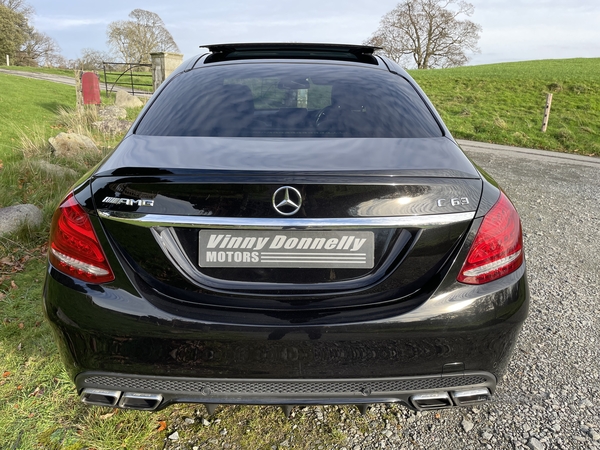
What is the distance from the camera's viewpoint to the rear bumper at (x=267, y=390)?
1702 millimetres

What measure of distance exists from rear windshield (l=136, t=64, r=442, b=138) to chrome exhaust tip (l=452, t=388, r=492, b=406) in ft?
3.43

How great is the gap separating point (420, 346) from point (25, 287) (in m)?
3.36

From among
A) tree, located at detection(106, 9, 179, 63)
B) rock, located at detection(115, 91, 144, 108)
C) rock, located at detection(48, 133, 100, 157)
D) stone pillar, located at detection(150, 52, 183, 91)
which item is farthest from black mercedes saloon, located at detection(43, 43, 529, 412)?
tree, located at detection(106, 9, 179, 63)

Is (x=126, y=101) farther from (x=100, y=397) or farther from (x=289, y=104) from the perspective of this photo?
(x=100, y=397)

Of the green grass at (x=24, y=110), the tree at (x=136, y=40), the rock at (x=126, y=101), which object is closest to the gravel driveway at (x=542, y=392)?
the green grass at (x=24, y=110)

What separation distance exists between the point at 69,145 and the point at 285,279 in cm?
749

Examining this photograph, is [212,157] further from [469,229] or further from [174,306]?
[469,229]

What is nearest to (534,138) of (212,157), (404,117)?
(404,117)

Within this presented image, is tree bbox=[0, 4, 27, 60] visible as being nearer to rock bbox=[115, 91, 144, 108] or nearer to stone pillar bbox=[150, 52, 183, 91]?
rock bbox=[115, 91, 144, 108]

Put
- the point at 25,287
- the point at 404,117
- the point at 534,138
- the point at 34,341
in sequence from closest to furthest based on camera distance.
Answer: the point at 404,117 → the point at 34,341 → the point at 25,287 → the point at 534,138

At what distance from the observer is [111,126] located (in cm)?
1049

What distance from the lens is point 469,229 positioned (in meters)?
1.67

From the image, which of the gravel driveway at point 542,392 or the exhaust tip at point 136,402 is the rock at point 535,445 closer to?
the gravel driveway at point 542,392

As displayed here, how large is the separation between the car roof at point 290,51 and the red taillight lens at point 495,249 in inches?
54.4
